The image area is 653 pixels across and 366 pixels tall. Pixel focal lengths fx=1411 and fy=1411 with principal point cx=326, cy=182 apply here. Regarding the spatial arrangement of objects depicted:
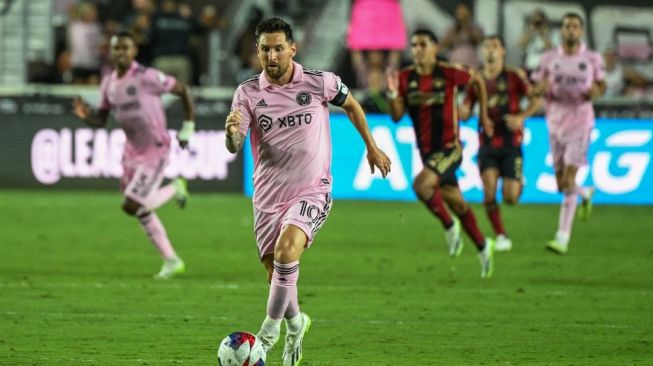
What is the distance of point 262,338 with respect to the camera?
8.33 meters

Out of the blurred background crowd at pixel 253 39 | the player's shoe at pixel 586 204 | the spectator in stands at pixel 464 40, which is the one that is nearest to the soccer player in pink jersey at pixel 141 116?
the player's shoe at pixel 586 204

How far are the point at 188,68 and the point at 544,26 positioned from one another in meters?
5.76

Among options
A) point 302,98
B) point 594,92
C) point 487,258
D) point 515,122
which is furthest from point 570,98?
point 302,98

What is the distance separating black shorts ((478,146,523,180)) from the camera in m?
16.6

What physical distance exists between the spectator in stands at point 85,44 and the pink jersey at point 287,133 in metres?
14.5

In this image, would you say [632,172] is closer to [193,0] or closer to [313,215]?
[193,0]

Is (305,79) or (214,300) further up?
(305,79)

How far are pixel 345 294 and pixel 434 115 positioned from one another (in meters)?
2.57

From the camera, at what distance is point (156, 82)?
45.4 feet

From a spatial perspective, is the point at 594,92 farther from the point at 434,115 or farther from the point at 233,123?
the point at 233,123

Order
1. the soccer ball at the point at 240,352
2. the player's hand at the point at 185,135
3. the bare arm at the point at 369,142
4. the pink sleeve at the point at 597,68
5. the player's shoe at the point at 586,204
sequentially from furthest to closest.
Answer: the player's shoe at the point at 586,204 < the pink sleeve at the point at 597,68 < the player's hand at the point at 185,135 < the bare arm at the point at 369,142 < the soccer ball at the point at 240,352

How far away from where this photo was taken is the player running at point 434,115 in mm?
13828

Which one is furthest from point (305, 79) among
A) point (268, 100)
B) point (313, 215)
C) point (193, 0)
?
point (193, 0)

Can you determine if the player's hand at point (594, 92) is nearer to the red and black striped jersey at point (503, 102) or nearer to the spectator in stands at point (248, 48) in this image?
the red and black striped jersey at point (503, 102)
